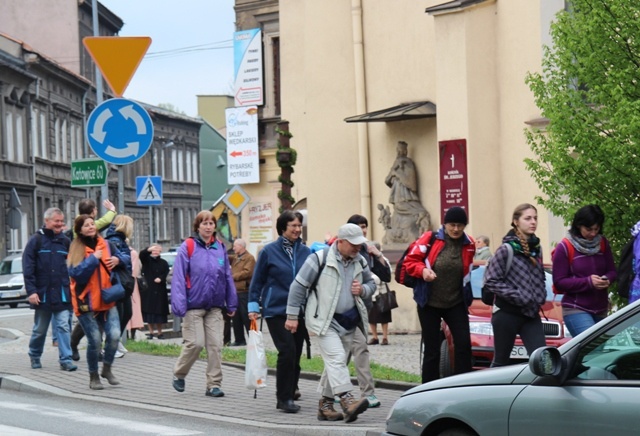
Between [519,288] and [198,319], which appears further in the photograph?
[198,319]

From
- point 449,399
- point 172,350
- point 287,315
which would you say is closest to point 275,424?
point 287,315

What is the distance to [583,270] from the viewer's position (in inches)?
442

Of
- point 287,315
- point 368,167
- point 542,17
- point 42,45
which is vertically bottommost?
point 287,315

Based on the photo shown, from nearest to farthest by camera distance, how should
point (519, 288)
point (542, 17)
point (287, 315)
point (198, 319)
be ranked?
point (519, 288)
point (287, 315)
point (198, 319)
point (542, 17)

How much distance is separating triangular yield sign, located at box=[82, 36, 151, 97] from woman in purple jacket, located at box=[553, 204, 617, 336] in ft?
22.1

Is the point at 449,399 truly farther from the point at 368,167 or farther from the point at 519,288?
the point at 368,167

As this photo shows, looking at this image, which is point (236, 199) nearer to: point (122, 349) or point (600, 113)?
point (122, 349)

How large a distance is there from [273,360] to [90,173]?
372cm

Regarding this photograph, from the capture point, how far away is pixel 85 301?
1462 centimetres

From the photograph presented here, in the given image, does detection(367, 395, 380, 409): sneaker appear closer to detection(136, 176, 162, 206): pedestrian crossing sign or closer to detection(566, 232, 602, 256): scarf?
detection(566, 232, 602, 256): scarf

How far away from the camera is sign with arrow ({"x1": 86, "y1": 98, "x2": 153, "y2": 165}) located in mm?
16984

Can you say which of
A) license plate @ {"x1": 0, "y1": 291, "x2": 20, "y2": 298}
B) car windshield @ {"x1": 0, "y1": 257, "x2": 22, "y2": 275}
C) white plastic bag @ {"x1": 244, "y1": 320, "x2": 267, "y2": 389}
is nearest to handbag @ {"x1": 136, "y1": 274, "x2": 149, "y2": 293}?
white plastic bag @ {"x1": 244, "y1": 320, "x2": 267, "y2": 389}

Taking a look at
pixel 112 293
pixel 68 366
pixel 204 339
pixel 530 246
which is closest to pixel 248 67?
pixel 68 366

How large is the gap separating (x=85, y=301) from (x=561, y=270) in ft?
18.0
